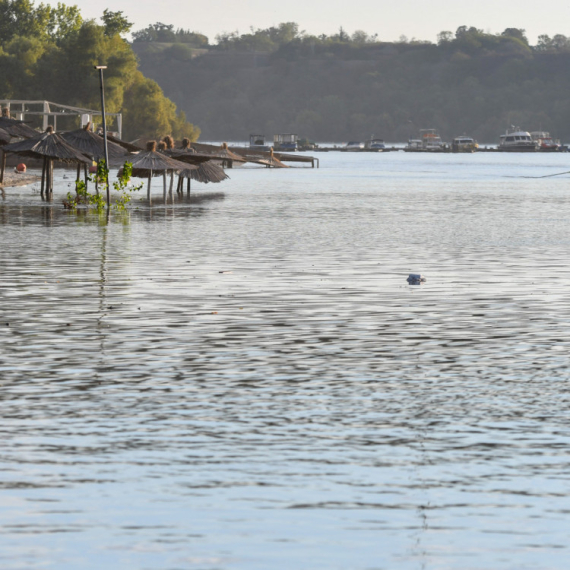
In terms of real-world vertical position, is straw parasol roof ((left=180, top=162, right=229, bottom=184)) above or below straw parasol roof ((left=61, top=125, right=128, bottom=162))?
below

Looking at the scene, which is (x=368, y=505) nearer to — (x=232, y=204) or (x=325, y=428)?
(x=325, y=428)

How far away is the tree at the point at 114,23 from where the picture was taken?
16162 cm

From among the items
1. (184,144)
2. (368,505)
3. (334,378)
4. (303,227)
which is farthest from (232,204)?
(368,505)

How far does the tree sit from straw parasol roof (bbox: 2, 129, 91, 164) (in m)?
108

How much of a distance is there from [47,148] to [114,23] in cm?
11004

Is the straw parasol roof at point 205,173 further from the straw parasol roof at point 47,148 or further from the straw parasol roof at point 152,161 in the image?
the straw parasol roof at point 47,148

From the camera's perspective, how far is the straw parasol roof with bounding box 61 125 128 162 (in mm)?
58834

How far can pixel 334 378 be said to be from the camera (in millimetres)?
13594

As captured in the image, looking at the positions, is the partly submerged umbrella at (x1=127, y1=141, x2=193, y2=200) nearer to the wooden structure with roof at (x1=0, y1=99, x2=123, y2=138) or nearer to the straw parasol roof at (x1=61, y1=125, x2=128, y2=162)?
the straw parasol roof at (x1=61, y1=125, x2=128, y2=162)

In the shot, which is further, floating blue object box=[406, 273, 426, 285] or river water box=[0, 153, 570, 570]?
floating blue object box=[406, 273, 426, 285]

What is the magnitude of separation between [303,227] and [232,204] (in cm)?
1618

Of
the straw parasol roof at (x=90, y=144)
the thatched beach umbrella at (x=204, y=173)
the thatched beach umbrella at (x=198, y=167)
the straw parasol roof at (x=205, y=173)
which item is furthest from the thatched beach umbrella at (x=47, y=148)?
the straw parasol roof at (x=205, y=173)

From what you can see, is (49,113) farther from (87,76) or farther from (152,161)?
(87,76)

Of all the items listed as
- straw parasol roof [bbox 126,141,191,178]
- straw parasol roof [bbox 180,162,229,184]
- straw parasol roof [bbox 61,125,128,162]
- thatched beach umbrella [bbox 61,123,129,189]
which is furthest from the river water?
straw parasol roof [bbox 180,162,229,184]
